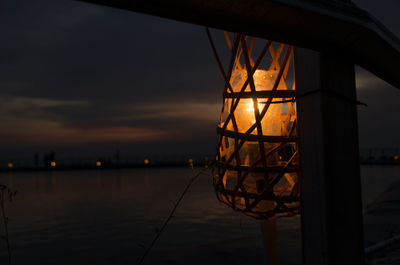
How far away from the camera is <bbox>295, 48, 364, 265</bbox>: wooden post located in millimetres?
747

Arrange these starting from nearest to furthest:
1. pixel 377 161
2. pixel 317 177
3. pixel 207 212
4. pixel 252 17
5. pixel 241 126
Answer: pixel 252 17
pixel 317 177
pixel 241 126
pixel 207 212
pixel 377 161

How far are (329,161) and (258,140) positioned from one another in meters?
0.24

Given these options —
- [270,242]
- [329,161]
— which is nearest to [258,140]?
[329,161]

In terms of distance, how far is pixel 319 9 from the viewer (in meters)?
0.61

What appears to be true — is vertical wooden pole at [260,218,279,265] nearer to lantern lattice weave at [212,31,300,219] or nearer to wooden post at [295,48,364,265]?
lantern lattice weave at [212,31,300,219]

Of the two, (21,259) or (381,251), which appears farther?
(21,259)

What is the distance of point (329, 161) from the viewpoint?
75 centimetres

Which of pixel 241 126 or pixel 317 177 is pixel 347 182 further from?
pixel 241 126

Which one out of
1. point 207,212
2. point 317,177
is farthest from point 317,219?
point 207,212

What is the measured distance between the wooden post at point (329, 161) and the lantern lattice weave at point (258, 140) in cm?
14

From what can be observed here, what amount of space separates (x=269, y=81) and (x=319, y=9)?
0.51 meters

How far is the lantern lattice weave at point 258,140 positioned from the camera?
0.95m

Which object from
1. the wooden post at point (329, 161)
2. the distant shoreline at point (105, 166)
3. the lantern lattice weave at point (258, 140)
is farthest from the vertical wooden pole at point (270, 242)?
the distant shoreline at point (105, 166)

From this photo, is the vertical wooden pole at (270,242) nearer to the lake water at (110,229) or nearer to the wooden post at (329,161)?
the wooden post at (329,161)
